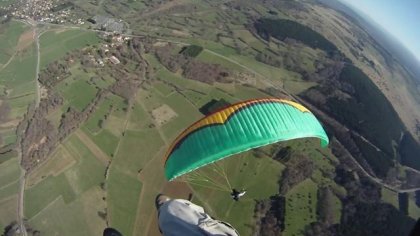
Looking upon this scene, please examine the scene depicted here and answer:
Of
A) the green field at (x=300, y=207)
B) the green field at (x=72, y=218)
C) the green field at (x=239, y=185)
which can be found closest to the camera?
the green field at (x=72, y=218)

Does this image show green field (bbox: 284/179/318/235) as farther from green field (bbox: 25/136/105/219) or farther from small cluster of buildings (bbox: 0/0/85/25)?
small cluster of buildings (bbox: 0/0/85/25)

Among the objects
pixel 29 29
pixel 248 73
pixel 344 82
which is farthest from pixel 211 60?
pixel 29 29

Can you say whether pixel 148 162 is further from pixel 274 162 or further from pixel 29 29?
pixel 29 29

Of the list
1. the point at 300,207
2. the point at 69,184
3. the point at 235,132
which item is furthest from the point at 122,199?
the point at 235,132

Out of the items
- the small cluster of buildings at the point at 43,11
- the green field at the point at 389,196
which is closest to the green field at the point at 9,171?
the small cluster of buildings at the point at 43,11

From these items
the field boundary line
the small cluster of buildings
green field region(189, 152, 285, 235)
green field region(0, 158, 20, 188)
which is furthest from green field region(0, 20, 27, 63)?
green field region(189, 152, 285, 235)

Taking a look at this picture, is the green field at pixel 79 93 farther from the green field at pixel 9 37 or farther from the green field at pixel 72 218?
the green field at pixel 72 218
